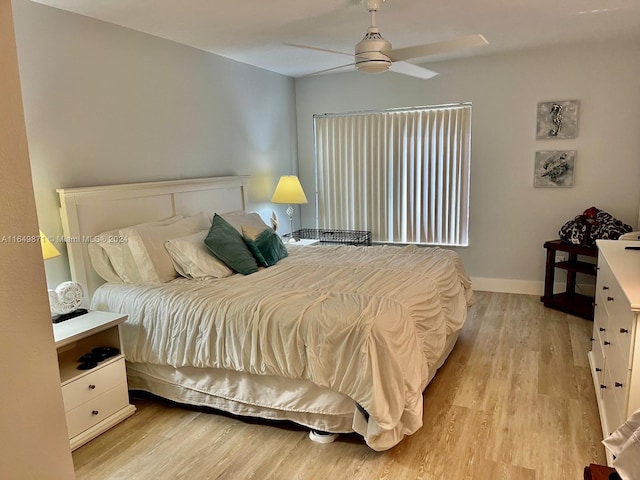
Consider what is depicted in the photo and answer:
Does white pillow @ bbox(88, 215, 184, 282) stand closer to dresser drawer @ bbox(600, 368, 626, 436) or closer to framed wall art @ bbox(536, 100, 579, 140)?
dresser drawer @ bbox(600, 368, 626, 436)

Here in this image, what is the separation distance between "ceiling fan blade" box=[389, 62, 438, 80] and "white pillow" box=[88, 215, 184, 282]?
2.93 m

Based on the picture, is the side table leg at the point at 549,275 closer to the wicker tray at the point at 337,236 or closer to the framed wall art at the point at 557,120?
the framed wall art at the point at 557,120

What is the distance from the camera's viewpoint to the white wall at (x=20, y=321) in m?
0.93

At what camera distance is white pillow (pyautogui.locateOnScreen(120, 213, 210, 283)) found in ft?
9.81

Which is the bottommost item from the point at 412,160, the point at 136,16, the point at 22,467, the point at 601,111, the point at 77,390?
the point at 77,390

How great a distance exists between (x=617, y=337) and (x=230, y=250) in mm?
2356

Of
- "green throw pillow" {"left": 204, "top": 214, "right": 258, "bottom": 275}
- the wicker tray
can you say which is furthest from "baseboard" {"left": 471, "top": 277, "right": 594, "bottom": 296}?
"green throw pillow" {"left": 204, "top": 214, "right": 258, "bottom": 275}

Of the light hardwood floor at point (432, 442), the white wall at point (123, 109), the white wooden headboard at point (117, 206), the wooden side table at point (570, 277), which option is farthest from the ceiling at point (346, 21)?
the light hardwood floor at point (432, 442)

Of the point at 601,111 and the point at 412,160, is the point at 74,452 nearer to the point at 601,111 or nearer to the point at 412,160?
the point at 412,160

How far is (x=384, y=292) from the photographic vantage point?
2.60 metres

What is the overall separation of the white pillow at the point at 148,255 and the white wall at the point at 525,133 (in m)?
3.00

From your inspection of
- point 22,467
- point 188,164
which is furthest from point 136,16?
point 22,467

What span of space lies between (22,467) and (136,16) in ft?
9.90

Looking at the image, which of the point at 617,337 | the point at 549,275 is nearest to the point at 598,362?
the point at 617,337
